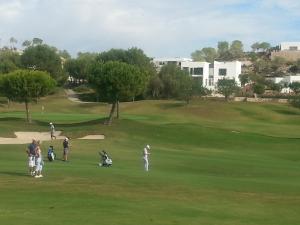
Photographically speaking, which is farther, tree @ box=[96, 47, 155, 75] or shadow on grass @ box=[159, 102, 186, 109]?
tree @ box=[96, 47, 155, 75]

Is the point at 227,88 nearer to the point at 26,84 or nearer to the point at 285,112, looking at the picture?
the point at 285,112

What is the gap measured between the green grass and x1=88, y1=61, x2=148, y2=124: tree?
3544mm

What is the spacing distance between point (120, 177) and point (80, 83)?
149m

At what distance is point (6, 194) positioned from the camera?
25047mm

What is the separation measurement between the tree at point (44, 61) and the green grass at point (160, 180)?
84723 millimetres

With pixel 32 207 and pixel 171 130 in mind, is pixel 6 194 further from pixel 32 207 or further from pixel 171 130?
pixel 171 130

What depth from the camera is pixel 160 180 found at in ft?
105

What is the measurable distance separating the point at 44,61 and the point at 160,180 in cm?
12886

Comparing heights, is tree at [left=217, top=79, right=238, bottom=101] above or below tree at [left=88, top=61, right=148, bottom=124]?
below

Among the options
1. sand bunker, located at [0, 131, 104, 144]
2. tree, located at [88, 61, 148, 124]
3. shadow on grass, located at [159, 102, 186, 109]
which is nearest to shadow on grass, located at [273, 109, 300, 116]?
shadow on grass, located at [159, 102, 186, 109]

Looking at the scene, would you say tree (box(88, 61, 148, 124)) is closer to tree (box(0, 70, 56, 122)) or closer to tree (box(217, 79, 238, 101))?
tree (box(0, 70, 56, 122))

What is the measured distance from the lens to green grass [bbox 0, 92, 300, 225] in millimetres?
21797

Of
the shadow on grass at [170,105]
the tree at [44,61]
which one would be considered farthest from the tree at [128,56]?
the shadow on grass at [170,105]

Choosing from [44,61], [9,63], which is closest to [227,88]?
[44,61]
